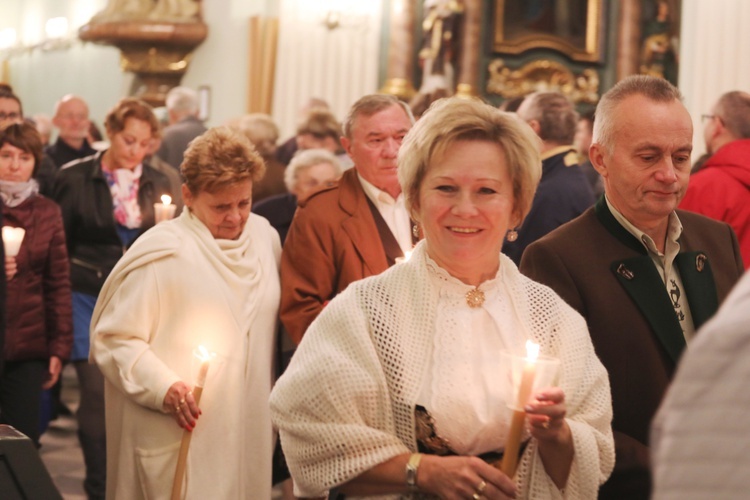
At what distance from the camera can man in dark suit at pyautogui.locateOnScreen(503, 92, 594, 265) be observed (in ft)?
16.7

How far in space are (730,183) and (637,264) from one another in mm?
1945

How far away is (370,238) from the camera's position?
4508mm

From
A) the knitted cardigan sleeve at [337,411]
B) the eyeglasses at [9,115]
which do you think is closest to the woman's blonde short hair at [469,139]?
the knitted cardigan sleeve at [337,411]

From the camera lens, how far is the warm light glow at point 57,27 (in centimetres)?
1645

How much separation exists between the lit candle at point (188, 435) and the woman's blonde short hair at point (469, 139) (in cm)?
107

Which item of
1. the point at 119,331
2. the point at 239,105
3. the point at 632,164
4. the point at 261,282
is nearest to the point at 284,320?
the point at 261,282

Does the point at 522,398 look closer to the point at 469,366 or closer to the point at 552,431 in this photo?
the point at 552,431

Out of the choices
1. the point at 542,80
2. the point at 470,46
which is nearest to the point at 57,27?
the point at 470,46

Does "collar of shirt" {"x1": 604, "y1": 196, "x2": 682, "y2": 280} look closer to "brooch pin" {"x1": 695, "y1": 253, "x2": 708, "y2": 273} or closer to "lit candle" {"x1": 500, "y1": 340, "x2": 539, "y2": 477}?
"brooch pin" {"x1": 695, "y1": 253, "x2": 708, "y2": 273}

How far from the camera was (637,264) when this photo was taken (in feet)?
10.8

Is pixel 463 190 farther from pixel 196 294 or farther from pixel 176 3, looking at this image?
pixel 176 3

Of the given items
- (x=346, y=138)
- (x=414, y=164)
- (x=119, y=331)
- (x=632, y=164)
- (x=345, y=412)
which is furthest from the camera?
(x=346, y=138)

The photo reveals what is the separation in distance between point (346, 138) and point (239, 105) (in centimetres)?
783

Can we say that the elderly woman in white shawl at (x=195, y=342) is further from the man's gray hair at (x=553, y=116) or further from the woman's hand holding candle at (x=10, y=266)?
the man's gray hair at (x=553, y=116)
